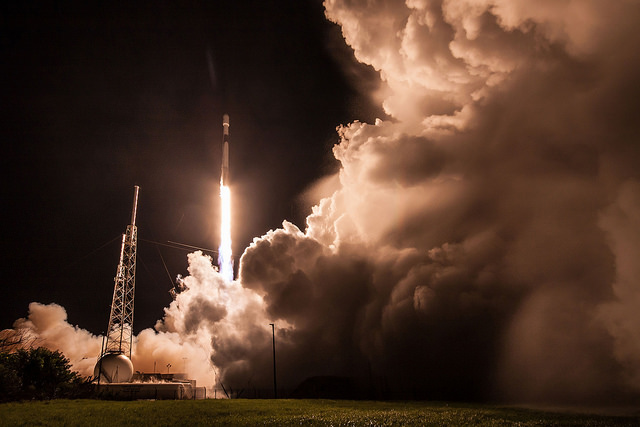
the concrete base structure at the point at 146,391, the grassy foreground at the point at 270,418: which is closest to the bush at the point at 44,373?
the concrete base structure at the point at 146,391

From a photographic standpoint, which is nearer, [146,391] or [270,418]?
[270,418]

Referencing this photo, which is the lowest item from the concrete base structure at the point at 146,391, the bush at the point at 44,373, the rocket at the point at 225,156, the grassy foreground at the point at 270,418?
the grassy foreground at the point at 270,418

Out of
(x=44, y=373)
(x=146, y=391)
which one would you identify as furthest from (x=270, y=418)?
(x=146, y=391)

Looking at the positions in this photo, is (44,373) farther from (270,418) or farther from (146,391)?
(270,418)

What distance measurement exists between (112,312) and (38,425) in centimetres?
5510

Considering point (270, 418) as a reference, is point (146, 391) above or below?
above

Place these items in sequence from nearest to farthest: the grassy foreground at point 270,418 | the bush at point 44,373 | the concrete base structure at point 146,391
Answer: the grassy foreground at point 270,418 → the bush at point 44,373 → the concrete base structure at point 146,391

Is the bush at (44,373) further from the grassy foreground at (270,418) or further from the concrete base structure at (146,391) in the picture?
the grassy foreground at (270,418)

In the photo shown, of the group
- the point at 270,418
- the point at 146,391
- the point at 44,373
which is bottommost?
the point at 270,418

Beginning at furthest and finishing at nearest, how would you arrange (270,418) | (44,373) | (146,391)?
(146,391), (44,373), (270,418)

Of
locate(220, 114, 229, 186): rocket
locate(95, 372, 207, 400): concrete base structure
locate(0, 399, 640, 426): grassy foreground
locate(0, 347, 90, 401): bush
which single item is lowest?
locate(0, 399, 640, 426): grassy foreground

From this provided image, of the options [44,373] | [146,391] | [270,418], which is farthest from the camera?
[146,391]

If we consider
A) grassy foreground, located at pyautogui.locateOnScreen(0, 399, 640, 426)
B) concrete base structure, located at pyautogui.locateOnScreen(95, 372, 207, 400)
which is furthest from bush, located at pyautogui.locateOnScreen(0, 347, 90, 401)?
grassy foreground, located at pyautogui.locateOnScreen(0, 399, 640, 426)

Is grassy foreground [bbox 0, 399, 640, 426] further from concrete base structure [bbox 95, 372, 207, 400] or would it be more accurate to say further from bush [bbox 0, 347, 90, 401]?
concrete base structure [bbox 95, 372, 207, 400]
